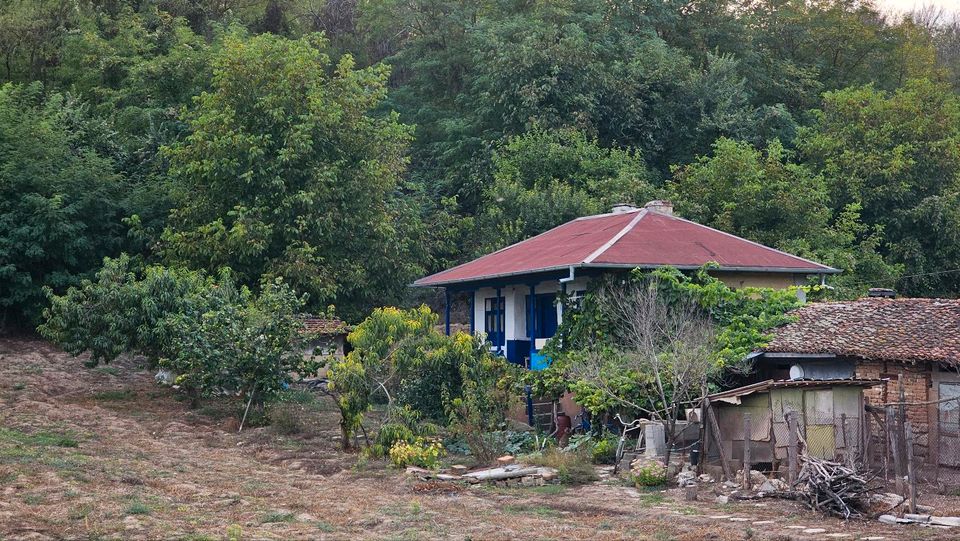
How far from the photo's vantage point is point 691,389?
787 inches

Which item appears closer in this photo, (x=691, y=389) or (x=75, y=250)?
(x=691, y=389)

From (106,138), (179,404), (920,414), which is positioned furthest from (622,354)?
(106,138)

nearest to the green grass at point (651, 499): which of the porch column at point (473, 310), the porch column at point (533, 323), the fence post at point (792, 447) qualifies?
the fence post at point (792, 447)

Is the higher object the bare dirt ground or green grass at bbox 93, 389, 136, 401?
green grass at bbox 93, 389, 136, 401

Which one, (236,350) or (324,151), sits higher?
(324,151)

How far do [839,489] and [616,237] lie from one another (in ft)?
35.7

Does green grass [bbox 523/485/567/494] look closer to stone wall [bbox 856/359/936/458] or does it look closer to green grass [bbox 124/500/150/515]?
stone wall [bbox 856/359/936/458]

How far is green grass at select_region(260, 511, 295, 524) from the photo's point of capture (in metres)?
14.0

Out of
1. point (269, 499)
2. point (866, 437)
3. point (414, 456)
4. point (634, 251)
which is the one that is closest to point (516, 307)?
point (634, 251)

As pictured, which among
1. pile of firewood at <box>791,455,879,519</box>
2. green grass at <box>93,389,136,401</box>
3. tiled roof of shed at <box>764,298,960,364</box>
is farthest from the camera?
green grass at <box>93,389,136,401</box>

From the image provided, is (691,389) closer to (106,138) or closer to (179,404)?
(179,404)

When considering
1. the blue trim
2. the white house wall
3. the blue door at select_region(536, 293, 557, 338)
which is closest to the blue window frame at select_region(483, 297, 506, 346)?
the white house wall

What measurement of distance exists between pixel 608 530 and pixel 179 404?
15.7 m

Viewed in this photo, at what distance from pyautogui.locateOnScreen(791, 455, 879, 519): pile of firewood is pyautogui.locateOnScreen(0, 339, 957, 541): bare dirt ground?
0.83 feet
